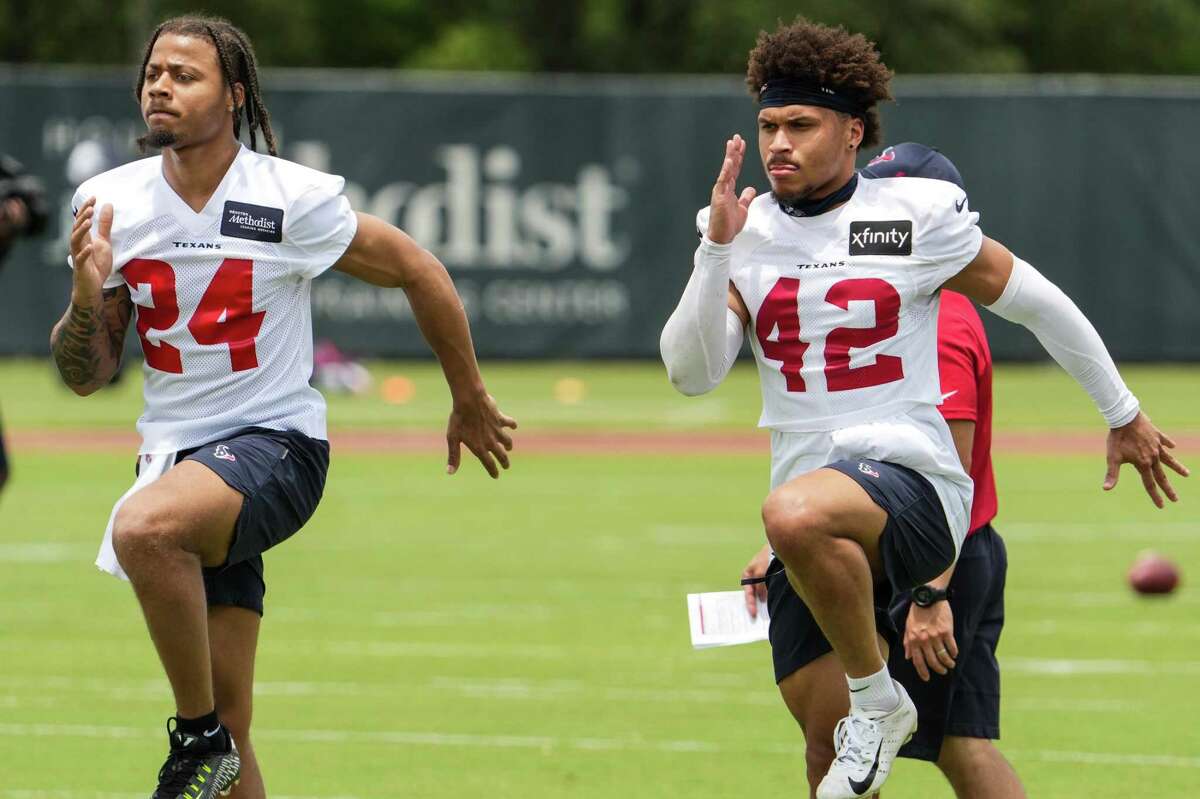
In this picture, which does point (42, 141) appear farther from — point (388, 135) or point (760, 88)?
point (760, 88)

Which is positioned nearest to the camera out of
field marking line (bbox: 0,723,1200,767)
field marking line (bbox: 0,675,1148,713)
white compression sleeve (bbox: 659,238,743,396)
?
white compression sleeve (bbox: 659,238,743,396)

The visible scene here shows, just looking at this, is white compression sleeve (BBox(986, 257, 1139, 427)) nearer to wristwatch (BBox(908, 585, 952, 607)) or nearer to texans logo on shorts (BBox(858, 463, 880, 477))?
texans logo on shorts (BBox(858, 463, 880, 477))

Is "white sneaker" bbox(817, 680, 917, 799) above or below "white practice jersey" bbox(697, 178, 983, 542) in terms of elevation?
below

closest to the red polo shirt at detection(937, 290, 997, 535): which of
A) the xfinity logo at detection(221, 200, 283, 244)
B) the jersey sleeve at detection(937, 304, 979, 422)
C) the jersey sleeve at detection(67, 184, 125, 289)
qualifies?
the jersey sleeve at detection(937, 304, 979, 422)

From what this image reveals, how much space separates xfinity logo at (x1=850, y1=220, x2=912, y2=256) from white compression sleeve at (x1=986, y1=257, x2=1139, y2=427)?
29 cm

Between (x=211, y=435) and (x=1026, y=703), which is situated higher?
(x=211, y=435)

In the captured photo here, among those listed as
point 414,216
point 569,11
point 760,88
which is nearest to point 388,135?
point 414,216

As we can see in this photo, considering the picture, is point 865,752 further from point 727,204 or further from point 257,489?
point 257,489

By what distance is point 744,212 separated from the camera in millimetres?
5789

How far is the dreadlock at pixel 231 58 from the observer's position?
6051mm

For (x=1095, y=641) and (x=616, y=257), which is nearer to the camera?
(x=1095, y=641)

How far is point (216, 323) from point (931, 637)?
195 centimetres

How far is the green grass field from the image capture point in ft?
25.6

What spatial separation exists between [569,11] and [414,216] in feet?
54.6
